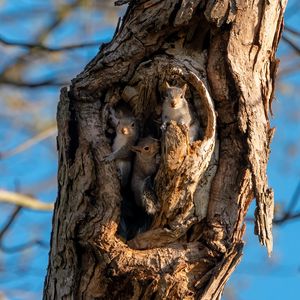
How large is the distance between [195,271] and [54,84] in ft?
7.70

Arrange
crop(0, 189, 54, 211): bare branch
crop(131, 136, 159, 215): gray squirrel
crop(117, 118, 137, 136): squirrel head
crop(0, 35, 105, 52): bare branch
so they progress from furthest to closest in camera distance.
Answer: crop(0, 189, 54, 211): bare branch, crop(0, 35, 105, 52): bare branch, crop(117, 118, 137, 136): squirrel head, crop(131, 136, 159, 215): gray squirrel

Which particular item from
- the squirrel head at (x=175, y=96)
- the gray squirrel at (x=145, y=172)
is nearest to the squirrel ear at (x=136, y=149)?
the gray squirrel at (x=145, y=172)

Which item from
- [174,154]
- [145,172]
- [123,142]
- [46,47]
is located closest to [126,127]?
[123,142]

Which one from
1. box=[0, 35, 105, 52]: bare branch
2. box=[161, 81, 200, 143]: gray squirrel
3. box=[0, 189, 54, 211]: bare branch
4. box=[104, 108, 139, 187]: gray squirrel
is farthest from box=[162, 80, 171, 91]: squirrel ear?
box=[0, 189, 54, 211]: bare branch

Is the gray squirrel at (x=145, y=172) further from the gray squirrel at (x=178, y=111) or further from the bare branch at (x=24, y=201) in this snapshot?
the bare branch at (x=24, y=201)

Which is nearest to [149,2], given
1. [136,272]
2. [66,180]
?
[66,180]

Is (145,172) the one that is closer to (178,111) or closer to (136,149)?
(136,149)

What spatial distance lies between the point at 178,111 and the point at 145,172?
0.30 m

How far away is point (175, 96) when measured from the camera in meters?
3.19

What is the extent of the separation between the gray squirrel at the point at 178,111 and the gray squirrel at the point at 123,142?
155mm

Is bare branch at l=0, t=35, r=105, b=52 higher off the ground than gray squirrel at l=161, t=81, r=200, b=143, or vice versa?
bare branch at l=0, t=35, r=105, b=52

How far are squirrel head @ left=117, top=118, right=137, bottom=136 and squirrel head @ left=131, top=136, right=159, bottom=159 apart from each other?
0.22 ft

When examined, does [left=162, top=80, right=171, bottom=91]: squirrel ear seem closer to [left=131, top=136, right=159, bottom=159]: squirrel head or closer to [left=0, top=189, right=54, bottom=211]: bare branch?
[left=131, top=136, right=159, bottom=159]: squirrel head

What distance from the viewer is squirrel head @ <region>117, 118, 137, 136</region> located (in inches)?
129
